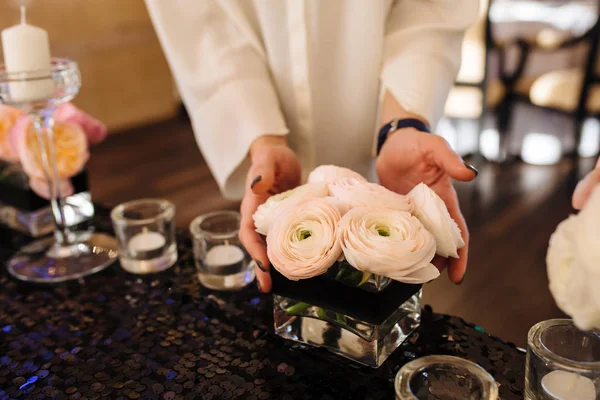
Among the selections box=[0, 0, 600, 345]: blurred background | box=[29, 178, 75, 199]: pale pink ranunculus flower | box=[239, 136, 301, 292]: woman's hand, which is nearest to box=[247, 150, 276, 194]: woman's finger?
box=[239, 136, 301, 292]: woman's hand

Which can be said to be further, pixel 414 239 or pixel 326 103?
pixel 326 103

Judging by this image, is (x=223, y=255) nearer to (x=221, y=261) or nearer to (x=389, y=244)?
(x=221, y=261)

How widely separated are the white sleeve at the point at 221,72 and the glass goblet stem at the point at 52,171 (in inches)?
10.7

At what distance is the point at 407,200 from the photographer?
73cm

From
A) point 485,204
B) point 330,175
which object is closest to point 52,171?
point 330,175

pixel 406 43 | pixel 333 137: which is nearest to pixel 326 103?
pixel 333 137

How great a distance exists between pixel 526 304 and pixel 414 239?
1.63 m

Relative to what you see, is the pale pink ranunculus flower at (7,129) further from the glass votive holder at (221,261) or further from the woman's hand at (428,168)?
the woman's hand at (428,168)

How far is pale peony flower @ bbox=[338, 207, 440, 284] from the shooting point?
Answer: 641 millimetres

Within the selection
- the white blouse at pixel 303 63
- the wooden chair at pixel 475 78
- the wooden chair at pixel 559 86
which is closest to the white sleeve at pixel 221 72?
the white blouse at pixel 303 63

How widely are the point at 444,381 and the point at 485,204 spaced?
2.47 m

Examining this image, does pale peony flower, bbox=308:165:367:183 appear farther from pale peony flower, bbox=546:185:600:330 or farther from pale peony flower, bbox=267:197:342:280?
pale peony flower, bbox=546:185:600:330

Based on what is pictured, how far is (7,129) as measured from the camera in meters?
1.15

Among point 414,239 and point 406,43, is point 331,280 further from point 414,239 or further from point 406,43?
point 406,43
